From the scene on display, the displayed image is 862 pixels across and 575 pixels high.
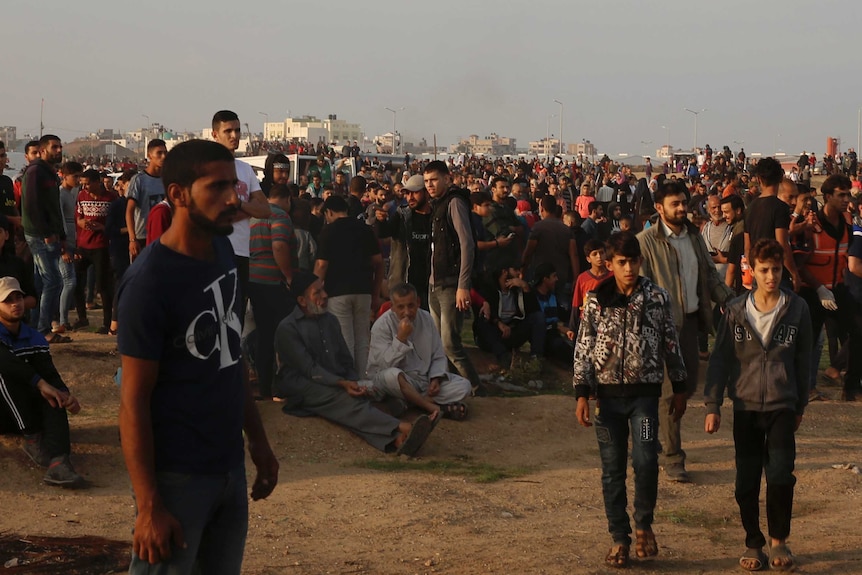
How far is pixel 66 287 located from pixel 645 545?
8.46 meters

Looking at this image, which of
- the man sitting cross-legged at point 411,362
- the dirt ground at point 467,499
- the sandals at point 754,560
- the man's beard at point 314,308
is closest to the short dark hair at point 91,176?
the dirt ground at point 467,499

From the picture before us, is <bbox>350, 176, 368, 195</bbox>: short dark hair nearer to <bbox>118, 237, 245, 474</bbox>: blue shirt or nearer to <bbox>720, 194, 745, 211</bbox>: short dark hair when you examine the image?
<bbox>720, 194, 745, 211</bbox>: short dark hair

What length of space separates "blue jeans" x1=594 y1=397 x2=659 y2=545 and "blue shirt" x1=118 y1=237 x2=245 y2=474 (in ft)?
11.0

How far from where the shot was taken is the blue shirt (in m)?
3.43

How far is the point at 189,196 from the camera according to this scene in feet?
11.8

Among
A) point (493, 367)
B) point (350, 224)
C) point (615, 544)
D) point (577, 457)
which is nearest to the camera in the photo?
point (615, 544)

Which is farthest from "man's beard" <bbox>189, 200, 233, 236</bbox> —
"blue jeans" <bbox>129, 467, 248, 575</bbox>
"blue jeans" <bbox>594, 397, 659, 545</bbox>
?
"blue jeans" <bbox>594, 397, 659, 545</bbox>

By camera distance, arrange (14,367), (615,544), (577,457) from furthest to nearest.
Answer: (577,457)
(14,367)
(615,544)

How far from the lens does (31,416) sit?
27.4ft

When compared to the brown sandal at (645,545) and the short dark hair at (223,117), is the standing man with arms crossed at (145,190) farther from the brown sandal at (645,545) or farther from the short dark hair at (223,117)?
the brown sandal at (645,545)

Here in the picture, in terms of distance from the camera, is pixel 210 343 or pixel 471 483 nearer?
pixel 210 343

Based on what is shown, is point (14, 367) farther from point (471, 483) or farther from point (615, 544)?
point (615, 544)

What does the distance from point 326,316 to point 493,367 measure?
138 inches

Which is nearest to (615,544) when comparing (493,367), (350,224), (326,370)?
(326,370)
